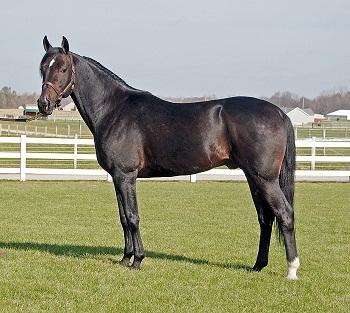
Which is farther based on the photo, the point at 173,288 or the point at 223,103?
the point at 223,103

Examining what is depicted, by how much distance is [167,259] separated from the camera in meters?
7.63

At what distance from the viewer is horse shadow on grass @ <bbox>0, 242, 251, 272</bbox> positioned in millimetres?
7406

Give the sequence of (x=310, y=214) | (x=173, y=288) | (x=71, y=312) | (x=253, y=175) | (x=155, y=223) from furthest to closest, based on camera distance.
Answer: (x=310, y=214)
(x=155, y=223)
(x=253, y=175)
(x=173, y=288)
(x=71, y=312)

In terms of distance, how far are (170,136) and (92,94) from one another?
116 centimetres

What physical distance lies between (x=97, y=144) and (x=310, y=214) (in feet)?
21.8

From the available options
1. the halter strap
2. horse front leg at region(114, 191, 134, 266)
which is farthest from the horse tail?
the halter strap

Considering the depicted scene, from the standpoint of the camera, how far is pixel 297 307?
5.50m

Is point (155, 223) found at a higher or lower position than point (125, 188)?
lower

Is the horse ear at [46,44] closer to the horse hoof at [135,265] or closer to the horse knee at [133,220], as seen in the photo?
the horse knee at [133,220]

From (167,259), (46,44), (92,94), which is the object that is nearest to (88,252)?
(167,259)

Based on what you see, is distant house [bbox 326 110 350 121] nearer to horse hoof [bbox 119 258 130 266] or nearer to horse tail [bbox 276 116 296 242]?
horse tail [bbox 276 116 296 242]

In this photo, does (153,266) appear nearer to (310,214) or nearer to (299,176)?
(310,214)

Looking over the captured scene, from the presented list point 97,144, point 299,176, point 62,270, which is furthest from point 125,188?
point 299,176

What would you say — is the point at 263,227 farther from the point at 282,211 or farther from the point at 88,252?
the point at 88,252
